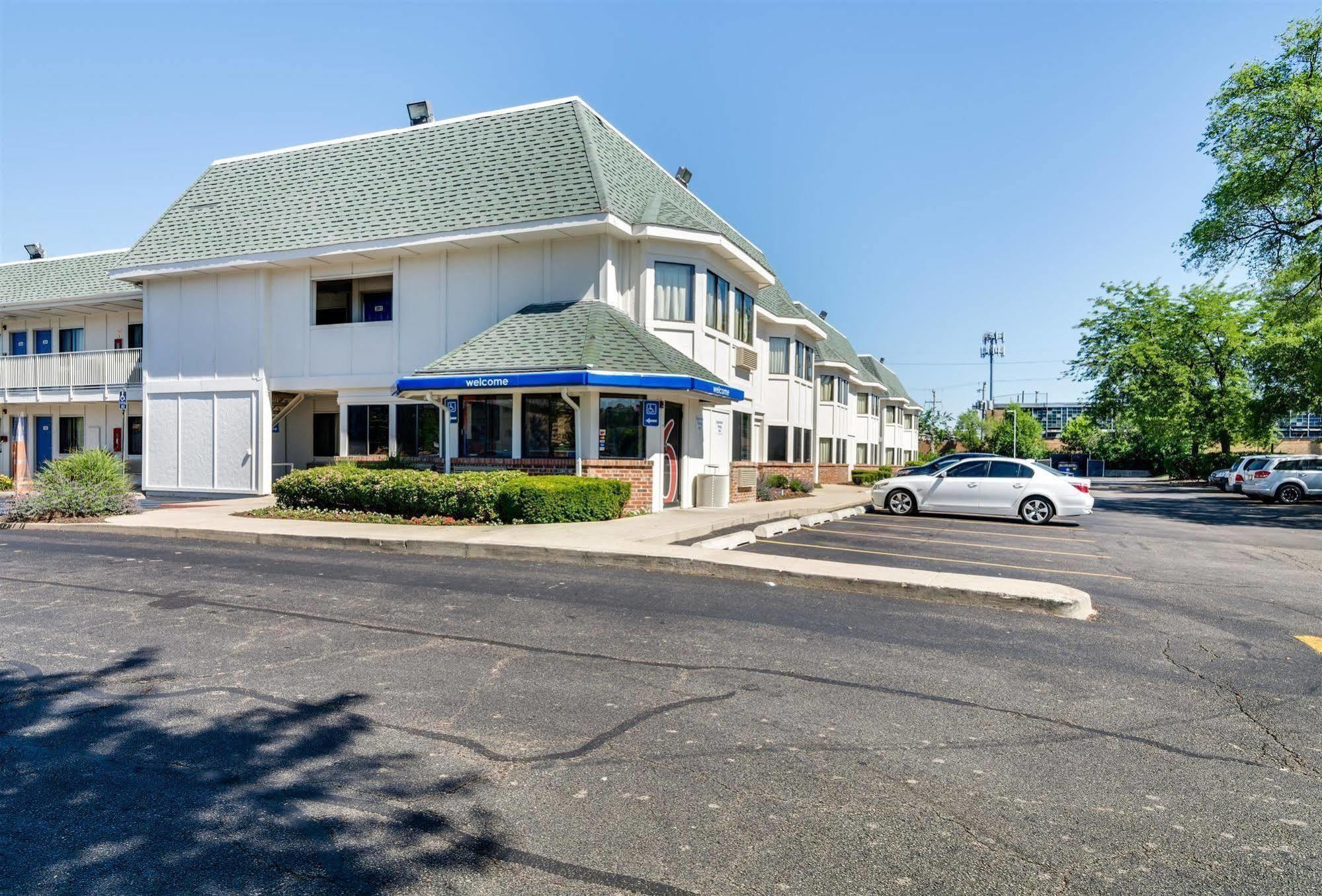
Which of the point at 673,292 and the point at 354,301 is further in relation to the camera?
the point at 354,301

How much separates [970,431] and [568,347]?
81.7 meters

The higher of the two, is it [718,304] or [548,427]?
[718,304]

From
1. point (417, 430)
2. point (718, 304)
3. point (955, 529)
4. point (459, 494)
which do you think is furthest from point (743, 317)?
point (459, 494)

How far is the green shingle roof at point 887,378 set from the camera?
173ft

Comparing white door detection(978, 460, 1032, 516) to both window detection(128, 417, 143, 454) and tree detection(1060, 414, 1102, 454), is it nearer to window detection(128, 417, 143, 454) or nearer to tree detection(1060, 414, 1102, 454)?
window detection(128, 417, 143, 454)

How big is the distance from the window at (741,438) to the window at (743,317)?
226 centimetres

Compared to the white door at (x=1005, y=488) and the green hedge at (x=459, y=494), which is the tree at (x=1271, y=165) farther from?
the green hedge at (x=459, y=494)

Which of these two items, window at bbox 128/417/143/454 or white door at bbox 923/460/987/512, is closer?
white door at bbox 923/460/987/512

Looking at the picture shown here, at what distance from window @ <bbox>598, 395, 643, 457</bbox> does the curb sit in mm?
5805

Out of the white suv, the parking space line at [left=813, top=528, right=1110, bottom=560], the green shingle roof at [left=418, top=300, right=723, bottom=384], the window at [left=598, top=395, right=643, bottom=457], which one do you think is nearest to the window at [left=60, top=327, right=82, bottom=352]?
the green shingle roof at [left=418, top=300, right=723, bottom=384]

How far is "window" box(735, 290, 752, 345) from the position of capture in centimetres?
2128

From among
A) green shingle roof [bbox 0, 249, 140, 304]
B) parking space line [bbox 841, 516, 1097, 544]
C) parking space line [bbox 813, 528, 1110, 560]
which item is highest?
green shingle roof [bbox 0, 249, 140, 304]

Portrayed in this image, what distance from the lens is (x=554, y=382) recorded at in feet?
50.0

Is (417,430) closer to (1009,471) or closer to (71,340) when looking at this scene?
(1009,471)
